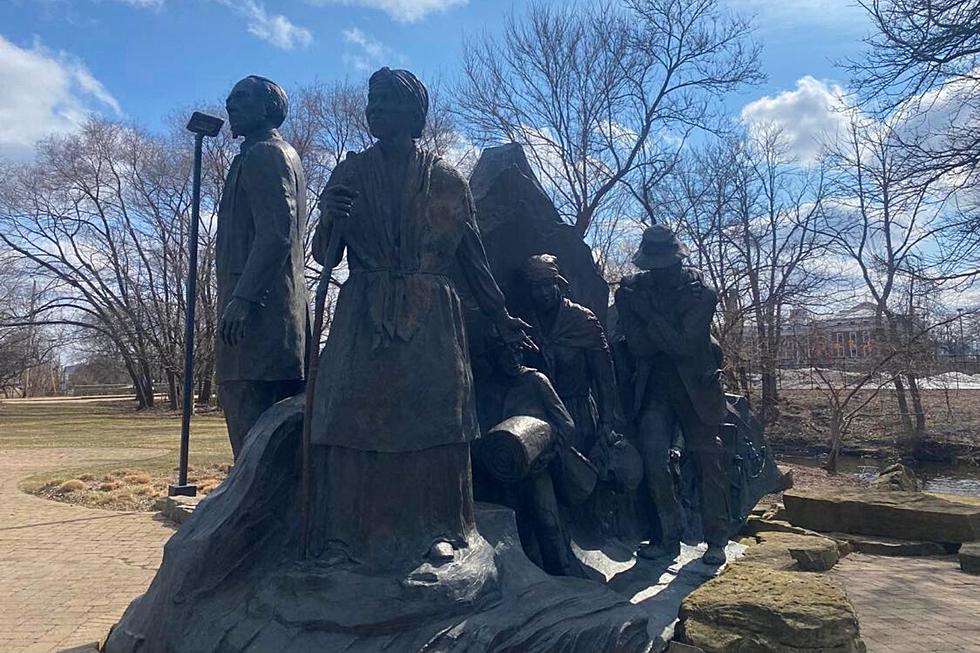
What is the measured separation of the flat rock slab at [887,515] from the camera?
7475mm

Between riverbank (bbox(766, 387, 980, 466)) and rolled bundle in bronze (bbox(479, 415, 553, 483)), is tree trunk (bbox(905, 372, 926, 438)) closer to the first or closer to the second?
riverbank (bbox(766, 387, 980, 466))

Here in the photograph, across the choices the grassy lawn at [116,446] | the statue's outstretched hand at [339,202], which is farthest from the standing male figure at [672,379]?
the grassy lawn at [116,446]

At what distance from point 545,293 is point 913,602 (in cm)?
354

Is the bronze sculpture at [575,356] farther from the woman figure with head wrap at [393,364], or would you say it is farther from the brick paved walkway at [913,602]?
the brick paved walkway at [913,602]

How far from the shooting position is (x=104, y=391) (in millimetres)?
59781

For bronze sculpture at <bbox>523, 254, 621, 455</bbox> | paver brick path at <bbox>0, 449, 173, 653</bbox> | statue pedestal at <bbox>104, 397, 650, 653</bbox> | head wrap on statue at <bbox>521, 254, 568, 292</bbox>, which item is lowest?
paver brick path at <bbox>0, 449, 173, 653</bbox>

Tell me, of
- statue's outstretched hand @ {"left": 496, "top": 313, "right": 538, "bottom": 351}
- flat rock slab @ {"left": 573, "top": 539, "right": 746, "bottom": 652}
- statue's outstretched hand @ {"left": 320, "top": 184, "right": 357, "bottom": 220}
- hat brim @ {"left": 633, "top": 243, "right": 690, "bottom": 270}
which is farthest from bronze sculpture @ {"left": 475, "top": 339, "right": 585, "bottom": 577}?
statue's outstretched hand @ {"left": 320, "top": 184, "right": 357, "bottom": 220}

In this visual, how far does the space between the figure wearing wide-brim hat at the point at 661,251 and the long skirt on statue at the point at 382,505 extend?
2.25 m

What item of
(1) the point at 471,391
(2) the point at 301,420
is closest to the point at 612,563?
(1) the point at 471,391

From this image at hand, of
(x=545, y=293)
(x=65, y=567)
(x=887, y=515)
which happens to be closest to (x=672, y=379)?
(x=545, y=293)

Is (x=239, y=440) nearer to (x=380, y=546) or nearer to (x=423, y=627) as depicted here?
(x=380, y=546)

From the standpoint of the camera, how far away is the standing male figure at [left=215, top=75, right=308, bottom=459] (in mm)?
3918

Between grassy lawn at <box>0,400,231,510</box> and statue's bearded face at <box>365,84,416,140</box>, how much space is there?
26.9ft

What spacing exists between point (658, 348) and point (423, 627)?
271cm
